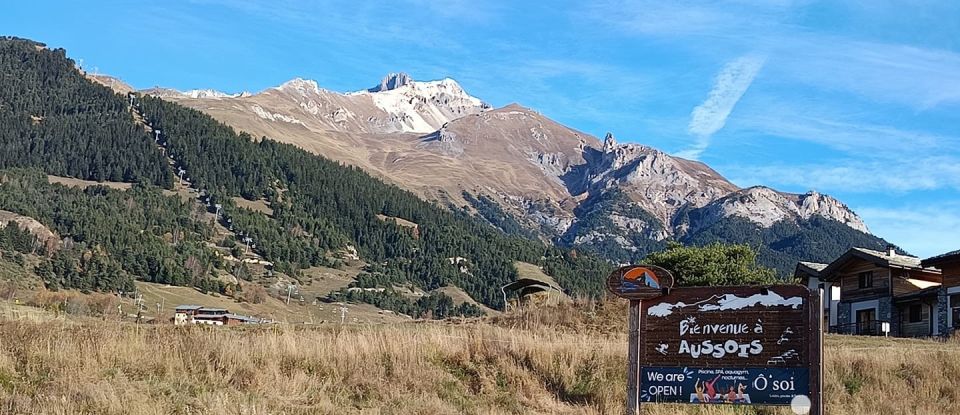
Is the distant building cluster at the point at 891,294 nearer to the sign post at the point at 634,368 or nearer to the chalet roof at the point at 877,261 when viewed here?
the chalet roof at the point at 877,261

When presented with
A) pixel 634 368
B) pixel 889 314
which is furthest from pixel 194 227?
pixel 634 368

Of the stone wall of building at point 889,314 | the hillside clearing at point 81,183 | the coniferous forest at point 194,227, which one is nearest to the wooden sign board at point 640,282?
the stone wall of building at point 889,314

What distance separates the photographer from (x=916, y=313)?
52531 mm

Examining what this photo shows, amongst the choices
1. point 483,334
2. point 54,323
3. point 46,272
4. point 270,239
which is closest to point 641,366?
point 483,334

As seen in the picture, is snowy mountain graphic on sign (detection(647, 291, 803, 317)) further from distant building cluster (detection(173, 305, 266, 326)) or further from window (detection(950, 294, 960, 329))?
window (detection(950, 294, 960, 329))

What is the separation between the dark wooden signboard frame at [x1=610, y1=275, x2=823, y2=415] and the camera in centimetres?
1266

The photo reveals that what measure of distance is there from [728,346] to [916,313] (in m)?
45.1

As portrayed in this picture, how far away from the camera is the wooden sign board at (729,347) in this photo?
1266 centimetres

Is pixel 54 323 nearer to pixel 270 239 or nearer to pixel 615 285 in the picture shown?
pixel 615 285

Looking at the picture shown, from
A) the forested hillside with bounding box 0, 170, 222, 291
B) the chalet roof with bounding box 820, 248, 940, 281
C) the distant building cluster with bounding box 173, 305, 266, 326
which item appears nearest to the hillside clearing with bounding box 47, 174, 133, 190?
the forested hillside with bounding box 0, 170, 222, 291

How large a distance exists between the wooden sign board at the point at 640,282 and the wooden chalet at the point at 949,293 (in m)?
39.3

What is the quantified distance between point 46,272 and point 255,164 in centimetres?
9723

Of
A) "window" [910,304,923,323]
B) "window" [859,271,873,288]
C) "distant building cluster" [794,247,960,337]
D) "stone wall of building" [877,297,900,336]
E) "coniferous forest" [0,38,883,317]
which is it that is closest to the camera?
"distant building cluster" [794,247,960,337]

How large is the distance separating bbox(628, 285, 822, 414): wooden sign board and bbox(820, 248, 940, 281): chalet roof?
45.0 metres
